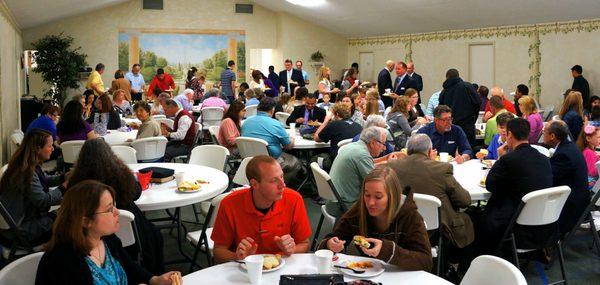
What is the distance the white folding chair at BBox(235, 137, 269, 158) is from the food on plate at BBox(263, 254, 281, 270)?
3.71 m

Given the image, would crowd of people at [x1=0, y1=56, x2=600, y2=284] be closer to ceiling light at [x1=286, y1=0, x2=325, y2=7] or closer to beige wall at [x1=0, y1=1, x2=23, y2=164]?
beige wall at [x1=0, y1=1, x2=23, y2=164]

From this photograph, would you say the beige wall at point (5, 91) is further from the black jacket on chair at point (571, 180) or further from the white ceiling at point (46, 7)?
the black jacket on chair at point (571, 180)

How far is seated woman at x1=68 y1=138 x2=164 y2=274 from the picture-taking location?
356 centimetres

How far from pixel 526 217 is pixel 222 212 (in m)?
2.02

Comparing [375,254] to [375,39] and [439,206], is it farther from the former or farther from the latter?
[375,39]

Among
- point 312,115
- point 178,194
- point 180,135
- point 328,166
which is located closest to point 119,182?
point 178,194

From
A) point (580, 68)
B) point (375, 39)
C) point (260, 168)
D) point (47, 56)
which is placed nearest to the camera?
point (260, 168)

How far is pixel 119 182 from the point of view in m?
3.61

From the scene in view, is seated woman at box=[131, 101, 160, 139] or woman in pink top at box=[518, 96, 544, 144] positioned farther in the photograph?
woman in pink top at box=[518, 96, 544, 144]

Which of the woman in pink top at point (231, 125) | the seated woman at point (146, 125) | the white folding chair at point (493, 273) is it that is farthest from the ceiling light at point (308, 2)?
the white folding chair at point (493, 273)

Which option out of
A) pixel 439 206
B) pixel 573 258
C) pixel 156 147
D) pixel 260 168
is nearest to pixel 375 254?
pixel 260 168

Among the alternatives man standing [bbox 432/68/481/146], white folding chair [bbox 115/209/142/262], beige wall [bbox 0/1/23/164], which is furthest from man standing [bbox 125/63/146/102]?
white folding chair [bbox 115/209/142/262]

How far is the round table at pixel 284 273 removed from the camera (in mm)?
2580

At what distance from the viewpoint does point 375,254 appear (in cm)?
269
